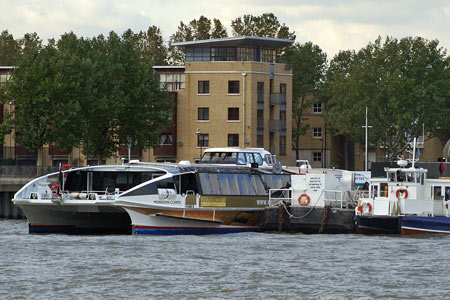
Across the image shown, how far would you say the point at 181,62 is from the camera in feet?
439

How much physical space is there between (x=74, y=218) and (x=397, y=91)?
6144cm

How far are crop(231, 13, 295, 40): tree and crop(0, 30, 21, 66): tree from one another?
2915 cm

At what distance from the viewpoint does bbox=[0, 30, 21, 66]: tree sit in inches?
5300

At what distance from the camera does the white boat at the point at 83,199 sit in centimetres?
5278

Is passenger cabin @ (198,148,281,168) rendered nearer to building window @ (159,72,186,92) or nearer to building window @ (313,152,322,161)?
building window @ (159,72,186,92)

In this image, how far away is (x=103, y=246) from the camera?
153 ft

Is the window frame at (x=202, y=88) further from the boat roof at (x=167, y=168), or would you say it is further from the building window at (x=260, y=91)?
the boat roof at (x=167, y=168)

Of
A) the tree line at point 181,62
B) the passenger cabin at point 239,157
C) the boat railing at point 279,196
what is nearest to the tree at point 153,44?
the tree line at point 181,62

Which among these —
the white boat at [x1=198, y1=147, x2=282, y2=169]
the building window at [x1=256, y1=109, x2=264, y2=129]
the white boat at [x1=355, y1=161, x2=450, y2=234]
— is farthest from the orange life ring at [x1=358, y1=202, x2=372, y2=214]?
the building window at [x1=256, y1=109, x2=264, y2=129]

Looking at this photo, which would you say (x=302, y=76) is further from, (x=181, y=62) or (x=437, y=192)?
(x=437, y=192)

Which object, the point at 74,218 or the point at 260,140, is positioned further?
the point at 260,140

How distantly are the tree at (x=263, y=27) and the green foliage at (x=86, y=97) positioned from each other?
3299 cm

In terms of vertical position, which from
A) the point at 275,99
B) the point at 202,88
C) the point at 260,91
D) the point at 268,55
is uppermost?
the point at 268,55

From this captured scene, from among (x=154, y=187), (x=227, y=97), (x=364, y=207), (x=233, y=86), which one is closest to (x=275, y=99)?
(x=233, y=86)
